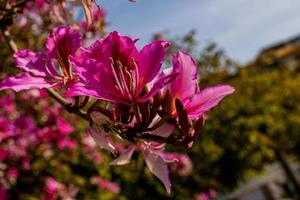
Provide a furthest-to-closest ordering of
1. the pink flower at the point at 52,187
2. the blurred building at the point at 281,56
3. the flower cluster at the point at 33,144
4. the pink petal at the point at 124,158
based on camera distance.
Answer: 1. the blurred building at the point at 281,56
2. the pink flower at the point at 52,187
3. the flower cluster at the point at 33,144
4. the pink petal at the point at 124,158

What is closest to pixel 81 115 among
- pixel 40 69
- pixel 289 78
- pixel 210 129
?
pixel 40 69

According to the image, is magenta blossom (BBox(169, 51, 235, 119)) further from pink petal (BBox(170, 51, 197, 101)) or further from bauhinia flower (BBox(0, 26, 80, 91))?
bauhinia flower (BBox(0, 26, 80, 91))

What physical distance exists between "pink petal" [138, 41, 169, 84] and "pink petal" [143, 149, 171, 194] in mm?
251

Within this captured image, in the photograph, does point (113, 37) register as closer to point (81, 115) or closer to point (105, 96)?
point (105, 96)

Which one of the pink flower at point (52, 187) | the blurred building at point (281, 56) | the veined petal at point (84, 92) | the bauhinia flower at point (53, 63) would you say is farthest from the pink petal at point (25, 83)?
the blurred building at point (281, 56)

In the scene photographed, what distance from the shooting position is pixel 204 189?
37.4ft

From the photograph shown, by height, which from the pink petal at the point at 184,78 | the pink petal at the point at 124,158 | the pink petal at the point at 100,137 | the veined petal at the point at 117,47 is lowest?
the pink petal at the point at 124,158

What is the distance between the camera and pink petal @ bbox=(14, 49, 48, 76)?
3.45 feet

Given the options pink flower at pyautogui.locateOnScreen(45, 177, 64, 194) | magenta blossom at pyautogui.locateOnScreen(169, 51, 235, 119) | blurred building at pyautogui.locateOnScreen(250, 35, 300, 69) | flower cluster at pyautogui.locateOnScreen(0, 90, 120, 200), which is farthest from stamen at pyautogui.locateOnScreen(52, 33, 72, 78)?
blurred building at pyautogui.locateOnScreen(250, 35, 300, 69)

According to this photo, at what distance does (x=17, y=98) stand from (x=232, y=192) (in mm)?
8819

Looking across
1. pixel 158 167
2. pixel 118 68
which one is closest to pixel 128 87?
pixel 118 68

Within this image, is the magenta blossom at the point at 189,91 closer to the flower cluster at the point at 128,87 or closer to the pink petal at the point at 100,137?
the flower cluster at the point at 128,87

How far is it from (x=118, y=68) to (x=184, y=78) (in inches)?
6.0

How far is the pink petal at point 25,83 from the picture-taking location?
1005 millimetres
